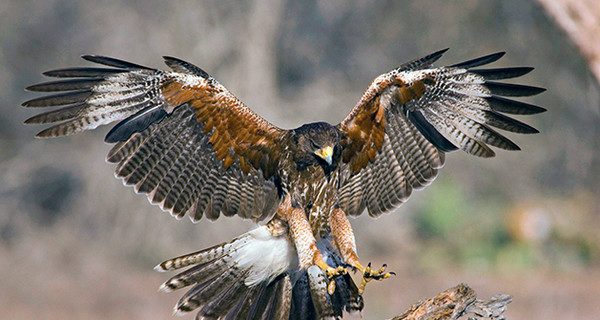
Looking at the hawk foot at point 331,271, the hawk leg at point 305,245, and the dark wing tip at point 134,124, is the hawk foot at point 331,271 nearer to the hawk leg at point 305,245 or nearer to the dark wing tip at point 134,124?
the hawk leg at point 305,245

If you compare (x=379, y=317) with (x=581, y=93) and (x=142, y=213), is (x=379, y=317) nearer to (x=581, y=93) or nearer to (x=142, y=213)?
(x=142, y=213)

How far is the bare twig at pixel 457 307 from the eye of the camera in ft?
18.6

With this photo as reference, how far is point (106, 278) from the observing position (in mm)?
15008

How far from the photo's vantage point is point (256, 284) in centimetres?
670

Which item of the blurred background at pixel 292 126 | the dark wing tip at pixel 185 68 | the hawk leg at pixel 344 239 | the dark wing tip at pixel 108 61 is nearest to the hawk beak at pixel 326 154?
the hawk leg at pixel 344 239

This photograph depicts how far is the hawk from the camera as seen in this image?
6340 mm

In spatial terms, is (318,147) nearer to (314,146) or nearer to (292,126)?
(314,146)

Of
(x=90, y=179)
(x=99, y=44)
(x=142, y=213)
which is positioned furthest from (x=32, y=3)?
(x=142, y=213)

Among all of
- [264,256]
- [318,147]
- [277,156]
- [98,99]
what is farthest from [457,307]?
[98,99]

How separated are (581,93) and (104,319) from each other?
1226cm

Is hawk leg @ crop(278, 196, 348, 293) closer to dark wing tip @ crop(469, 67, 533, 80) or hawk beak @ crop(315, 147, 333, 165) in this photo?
hawk beak @ crop(315, 147, 333, 165)

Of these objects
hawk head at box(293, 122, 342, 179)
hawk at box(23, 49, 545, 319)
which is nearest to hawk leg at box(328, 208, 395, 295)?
hawk at box(23, 49, 545, 319)

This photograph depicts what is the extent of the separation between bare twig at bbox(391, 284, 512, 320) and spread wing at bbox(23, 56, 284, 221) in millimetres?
1982

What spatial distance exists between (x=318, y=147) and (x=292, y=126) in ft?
29.0
